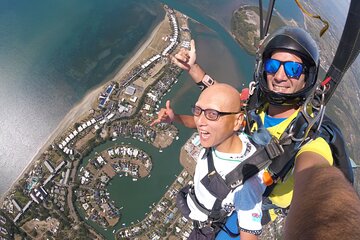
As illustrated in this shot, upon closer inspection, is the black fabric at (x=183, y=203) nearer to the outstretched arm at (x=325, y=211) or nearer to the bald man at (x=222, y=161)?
the bald man at (x=222, y=161)

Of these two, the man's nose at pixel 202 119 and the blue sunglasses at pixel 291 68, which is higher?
the blue sunglasses at pixel 291 68

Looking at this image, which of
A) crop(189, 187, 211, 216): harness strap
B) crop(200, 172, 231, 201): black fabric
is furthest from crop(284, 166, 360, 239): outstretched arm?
crop(189, 187, 211, 216): harness strap

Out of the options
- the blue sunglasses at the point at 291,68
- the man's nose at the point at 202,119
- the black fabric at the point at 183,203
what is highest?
the blue sunglasses at the point at 291,68

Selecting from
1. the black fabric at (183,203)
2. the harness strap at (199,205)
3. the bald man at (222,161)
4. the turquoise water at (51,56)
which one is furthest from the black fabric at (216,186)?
the turquoise water at (51,56)

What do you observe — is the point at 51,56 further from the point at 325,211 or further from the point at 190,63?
the point at 325,211

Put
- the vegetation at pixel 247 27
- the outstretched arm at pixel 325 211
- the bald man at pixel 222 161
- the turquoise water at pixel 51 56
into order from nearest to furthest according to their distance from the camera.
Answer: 1. the outstretched arm at pixel 325 211
2. the bald man at pixel 222 161
3. the turquoise water at pixel 51 56
4. the vegetation at pixel 247 27

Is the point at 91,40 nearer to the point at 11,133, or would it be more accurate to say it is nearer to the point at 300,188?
the point at 11,133
